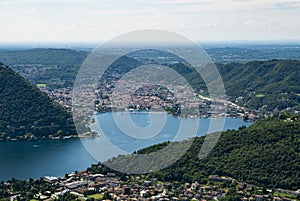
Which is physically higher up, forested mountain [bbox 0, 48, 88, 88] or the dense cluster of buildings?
forested mountain [bbox 0, 48, 88, 88]

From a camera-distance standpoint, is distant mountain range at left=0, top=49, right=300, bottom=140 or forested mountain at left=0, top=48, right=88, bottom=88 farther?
forested mountain at left=0, top=48, right=88, bottom=88

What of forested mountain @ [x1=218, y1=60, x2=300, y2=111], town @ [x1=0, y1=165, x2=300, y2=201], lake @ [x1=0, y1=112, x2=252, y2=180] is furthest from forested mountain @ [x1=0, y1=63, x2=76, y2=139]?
forested mountain @ [x1=218, y1=60, x2=300, y2=111]

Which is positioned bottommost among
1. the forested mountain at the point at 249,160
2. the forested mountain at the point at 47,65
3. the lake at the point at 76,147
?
the lake at the point at 76,147

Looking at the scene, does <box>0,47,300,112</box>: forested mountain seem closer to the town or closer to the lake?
the lake

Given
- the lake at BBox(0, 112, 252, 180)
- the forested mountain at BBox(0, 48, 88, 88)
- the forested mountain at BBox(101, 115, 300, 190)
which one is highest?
the forested mountain at BBox(0, 48, 88, 88)

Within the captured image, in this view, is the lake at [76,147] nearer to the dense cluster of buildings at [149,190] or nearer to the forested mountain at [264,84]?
the dense cluster of buildings at [149,190]

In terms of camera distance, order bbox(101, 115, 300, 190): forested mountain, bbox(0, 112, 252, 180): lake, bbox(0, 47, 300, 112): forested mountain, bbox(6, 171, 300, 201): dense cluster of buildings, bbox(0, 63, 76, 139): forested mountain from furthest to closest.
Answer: bbox(0, 47, 300, 112): forested mountain → bbox(0, 63, 76, 139): forested mountain → bbox(0, 112, 252, 180): lake → bbox(101, 115, 300, 190): forested mountain → bbox(6, 171, 300, 201): dense cluster of buildings

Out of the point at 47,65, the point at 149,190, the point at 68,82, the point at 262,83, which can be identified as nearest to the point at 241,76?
the point at 262,83

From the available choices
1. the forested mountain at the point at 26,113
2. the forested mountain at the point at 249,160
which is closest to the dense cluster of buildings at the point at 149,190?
the forested mountain at the point at 249,160
